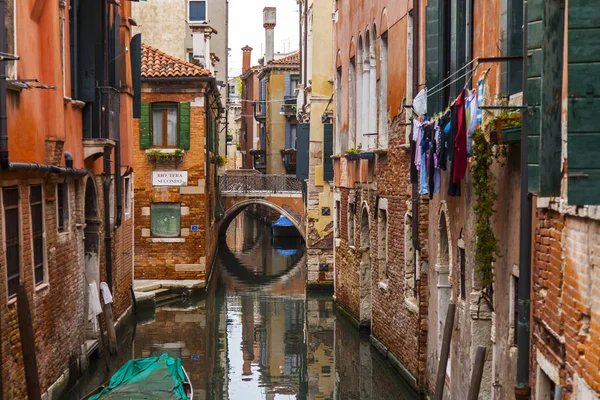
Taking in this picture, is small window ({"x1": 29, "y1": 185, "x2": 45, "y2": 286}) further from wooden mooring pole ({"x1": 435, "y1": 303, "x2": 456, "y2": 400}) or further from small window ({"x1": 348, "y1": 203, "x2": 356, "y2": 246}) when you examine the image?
small window ({"x1": 348, "y1": 203, "x2": 356, "y2": 246})

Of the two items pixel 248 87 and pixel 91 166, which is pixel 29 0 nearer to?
pixel 91 166

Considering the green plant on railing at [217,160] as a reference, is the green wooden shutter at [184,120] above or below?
above

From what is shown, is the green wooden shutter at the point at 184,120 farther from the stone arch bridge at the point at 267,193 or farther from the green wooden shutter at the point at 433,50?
the green wooden shutter at the point at 433,50

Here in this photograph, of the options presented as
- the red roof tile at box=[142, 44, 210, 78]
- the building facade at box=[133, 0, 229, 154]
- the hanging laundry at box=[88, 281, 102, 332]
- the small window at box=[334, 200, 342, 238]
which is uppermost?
the building facade at box=[133, 0, 229, 154]

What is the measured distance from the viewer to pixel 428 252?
1252 cm

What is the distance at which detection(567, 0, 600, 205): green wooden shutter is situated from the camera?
520cm

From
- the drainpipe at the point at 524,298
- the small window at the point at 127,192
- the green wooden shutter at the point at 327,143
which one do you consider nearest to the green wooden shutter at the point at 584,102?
the drainpipe at the point at 524,298

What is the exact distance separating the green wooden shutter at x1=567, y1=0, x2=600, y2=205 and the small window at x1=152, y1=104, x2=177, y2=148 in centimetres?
2005

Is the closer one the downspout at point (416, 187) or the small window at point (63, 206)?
the downspout at point (416, 187)

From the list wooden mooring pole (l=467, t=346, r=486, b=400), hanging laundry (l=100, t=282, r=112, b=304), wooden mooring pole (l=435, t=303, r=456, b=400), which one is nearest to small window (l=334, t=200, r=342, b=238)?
hanging laundry (l=100, t=282, r=112, b=304)

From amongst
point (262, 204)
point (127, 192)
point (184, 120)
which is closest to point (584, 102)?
point (127, 192)

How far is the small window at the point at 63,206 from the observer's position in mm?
13141

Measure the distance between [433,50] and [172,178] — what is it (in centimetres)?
1501

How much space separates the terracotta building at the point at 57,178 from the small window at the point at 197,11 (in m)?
10.7
